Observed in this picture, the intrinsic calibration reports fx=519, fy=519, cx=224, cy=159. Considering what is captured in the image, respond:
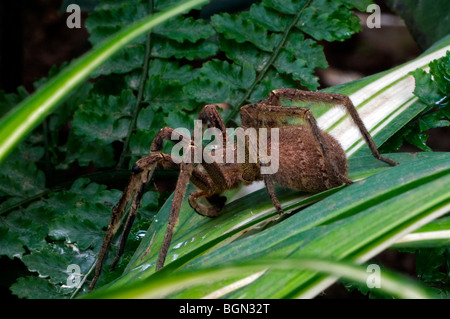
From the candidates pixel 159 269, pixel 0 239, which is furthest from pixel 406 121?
pixel 0 239

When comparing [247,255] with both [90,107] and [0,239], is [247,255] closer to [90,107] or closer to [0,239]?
[0,239]

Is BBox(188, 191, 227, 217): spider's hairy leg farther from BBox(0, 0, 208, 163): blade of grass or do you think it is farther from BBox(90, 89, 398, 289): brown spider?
BBox(0, 0, 208, 163): blade of grass

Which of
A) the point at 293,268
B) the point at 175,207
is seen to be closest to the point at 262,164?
the point at 175,207

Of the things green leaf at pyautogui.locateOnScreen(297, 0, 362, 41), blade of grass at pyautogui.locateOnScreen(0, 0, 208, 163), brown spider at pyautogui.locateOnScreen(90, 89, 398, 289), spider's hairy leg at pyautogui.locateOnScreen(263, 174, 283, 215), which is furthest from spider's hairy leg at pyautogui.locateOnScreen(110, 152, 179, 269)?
green leaf at pyautogui.locateOnScreen(297, 0, 362, 41)

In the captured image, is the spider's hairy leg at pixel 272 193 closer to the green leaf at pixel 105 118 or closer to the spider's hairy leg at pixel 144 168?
the spider's hairy leg at pixel 144 168

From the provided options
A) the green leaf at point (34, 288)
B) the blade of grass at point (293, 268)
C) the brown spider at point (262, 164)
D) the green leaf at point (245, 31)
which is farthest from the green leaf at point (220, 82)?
the blade of grass at point (293, 268)

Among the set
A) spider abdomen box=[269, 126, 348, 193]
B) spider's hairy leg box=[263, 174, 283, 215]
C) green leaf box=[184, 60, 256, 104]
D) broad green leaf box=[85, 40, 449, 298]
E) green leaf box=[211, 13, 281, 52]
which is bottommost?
broad green leaf box=[85, 40, 449, 298]

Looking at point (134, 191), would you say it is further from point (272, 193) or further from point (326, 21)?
point (326, 21)
